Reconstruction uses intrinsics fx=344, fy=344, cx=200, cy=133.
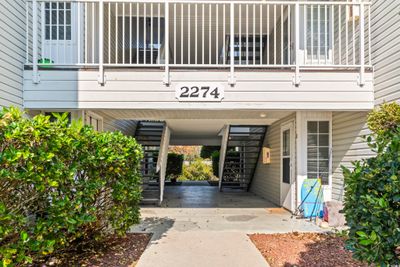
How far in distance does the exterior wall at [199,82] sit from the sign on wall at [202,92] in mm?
67

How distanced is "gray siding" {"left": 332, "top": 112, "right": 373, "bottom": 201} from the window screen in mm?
153

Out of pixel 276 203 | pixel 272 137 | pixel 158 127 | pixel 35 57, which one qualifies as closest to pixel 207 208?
pixel 276 203

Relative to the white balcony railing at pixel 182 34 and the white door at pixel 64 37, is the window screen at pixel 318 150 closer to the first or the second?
the white balcony railing at pixel 182 34

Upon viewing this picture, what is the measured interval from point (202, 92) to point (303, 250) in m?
2.82

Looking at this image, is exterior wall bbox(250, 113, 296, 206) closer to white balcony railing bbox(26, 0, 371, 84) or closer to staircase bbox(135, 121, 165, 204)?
white balcony railing bbox(26, 0, 371, 84)

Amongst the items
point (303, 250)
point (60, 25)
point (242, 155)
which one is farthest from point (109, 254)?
point (242, 155)

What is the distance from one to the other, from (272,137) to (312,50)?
337 centimetres

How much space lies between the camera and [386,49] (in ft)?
18.1

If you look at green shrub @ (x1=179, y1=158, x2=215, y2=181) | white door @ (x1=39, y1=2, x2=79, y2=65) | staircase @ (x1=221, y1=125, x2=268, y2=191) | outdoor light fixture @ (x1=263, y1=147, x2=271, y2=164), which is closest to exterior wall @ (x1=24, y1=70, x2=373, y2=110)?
white door @ (x1=39, y1=2, x2=79, y2=65)

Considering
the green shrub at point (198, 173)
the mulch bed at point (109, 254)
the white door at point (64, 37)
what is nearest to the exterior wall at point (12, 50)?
the white door at point (64, 37)

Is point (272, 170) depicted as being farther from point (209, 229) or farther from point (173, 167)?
point (173, 167)

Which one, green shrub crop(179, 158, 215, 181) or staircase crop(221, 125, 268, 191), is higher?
staircase crop(221, 125, 268, 191)

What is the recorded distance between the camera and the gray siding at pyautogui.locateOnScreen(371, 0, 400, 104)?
5.23 m

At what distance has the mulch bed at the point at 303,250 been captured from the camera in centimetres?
422
